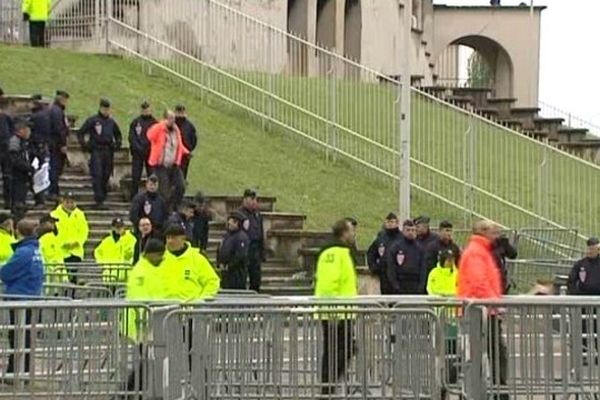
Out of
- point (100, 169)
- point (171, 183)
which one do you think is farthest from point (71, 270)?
point (100, 169)

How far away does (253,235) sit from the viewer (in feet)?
78.7

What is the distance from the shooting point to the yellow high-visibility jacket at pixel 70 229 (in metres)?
23.7

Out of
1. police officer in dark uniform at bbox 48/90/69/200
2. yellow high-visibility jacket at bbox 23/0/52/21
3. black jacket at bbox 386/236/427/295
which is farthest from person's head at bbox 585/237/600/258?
yellow high-visibility jacket at bbox 23/0/52/21

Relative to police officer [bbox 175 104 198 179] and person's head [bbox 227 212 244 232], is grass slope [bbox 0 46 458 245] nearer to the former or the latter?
police officer [bbox 175 104 198 179]

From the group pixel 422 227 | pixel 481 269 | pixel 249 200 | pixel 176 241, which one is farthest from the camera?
pixel 249 200

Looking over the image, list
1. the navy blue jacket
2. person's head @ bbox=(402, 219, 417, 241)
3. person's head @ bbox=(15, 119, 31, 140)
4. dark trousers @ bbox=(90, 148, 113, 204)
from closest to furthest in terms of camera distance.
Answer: the navy blue jacket, person's head @ bbox=(402, 219, 417, 241), person's head @ bbox=(15, 119, 31, 140), dark trousers @ bbox=(90, 148, 113, 204)

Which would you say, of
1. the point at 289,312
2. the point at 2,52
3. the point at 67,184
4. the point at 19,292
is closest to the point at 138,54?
the point at 2,52

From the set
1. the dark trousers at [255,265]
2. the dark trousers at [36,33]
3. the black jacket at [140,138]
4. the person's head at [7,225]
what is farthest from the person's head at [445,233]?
the dark trousers at [36,33]

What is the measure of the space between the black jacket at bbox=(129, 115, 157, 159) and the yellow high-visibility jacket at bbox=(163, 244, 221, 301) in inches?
447

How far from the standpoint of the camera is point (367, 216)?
2952 centimetres

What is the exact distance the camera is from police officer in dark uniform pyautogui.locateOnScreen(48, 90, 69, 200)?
26469 millimetres

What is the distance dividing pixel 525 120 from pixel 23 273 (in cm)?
2771

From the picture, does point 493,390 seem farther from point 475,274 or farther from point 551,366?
point 475,274

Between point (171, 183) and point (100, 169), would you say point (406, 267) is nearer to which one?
point (171, 183)
